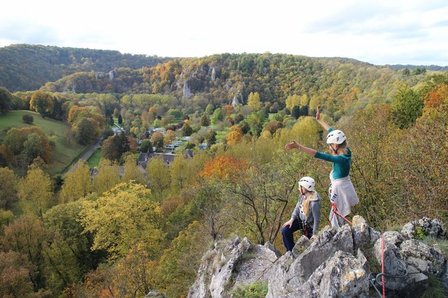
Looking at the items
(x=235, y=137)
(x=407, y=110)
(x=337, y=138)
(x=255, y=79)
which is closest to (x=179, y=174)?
(x=407, y=110)

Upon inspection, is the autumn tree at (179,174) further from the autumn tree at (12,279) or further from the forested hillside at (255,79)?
the forested hillside at (255,79)

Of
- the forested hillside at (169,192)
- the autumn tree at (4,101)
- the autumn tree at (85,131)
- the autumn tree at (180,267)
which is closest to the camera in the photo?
the forested hillside at (169,192)

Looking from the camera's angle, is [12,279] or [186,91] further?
[186,91]

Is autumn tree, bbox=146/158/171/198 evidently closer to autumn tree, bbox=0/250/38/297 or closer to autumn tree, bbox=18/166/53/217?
autumn tree, bbox=18/166/53/217

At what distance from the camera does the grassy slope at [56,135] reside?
74.8 meters

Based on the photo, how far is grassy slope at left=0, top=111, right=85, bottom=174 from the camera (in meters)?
74.8

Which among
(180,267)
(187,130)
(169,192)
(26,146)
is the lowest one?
(187,130)

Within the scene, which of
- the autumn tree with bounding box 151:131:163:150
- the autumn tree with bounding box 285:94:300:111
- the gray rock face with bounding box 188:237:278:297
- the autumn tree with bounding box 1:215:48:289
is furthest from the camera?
the autumn tree with bounding box 285:94:300:111

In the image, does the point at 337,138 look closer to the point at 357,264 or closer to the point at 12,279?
the point at 357,264

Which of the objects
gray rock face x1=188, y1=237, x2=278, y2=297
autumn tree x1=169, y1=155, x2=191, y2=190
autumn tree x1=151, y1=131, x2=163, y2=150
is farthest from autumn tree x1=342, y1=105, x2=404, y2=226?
autumn tree x1=151, y1=131, x2=163, y2=150

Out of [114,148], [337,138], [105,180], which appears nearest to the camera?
[337,138]

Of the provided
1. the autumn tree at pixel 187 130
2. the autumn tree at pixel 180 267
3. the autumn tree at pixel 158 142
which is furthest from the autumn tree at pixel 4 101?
the autumn tree at pixel 180 267

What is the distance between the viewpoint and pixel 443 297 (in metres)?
7.25

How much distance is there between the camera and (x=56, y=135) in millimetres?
85125
